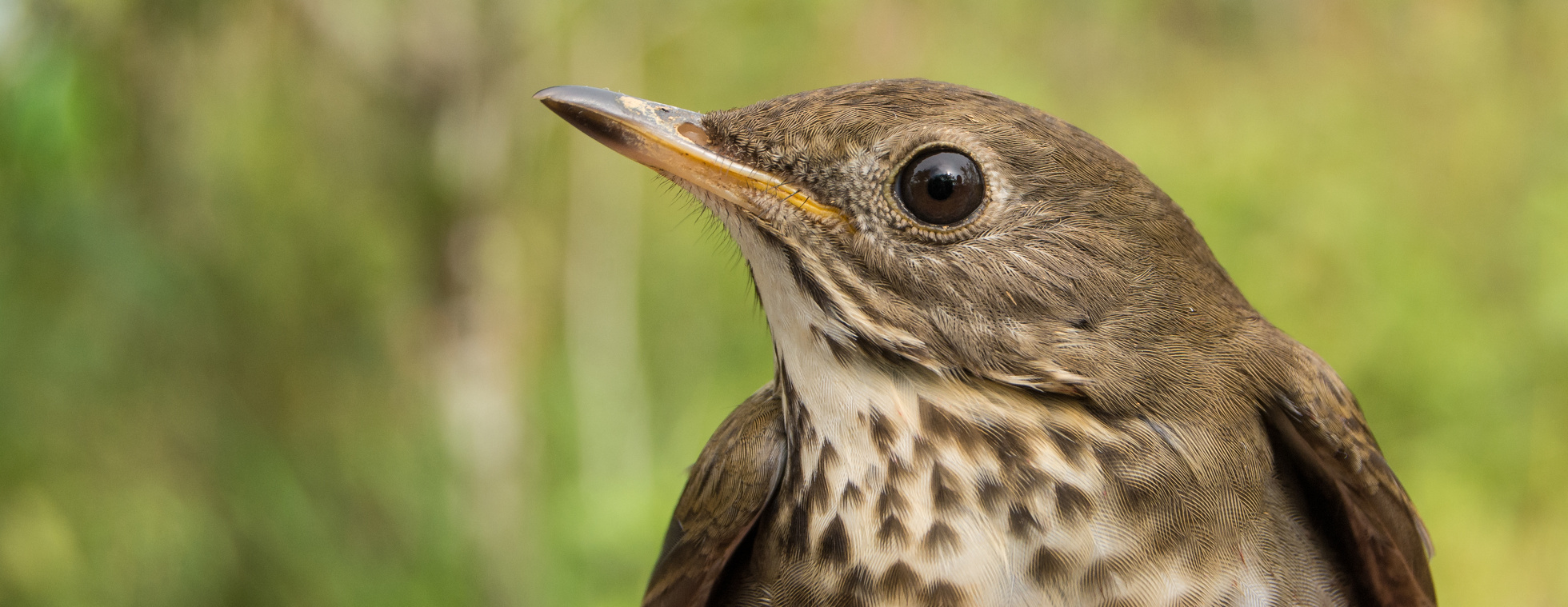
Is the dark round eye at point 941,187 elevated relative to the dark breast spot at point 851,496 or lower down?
elevated

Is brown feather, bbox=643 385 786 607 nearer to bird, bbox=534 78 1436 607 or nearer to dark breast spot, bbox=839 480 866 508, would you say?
bird, bbox=534 78 1436 607

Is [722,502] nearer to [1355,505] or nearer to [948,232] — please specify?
[948,232]

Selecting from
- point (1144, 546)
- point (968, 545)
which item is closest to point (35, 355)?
point (968, 545)

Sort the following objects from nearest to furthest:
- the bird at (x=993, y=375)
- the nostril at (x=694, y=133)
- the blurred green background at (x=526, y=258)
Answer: the bird at (x=993, y=375), the nostril at (x=694, y=133), the blurred green background at (x=526, y=258)

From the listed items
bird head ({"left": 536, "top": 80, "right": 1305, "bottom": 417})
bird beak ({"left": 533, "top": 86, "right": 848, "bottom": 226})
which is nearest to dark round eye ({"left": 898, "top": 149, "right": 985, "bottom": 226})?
bird head ({"left": 536, "top": 80, "right": 1305, "bottom": 417})

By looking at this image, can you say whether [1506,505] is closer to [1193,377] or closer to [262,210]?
[1193,377]

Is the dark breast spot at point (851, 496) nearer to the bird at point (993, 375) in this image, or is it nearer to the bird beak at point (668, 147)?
the bird at point (993, 375)

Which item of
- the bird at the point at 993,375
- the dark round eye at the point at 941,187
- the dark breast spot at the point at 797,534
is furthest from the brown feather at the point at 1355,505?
the dark breast spot at the point at 797,534

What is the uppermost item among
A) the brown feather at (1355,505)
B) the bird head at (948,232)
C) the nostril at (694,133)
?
the nostril at (694,133)

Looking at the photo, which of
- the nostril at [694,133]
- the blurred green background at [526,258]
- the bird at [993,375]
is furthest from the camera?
the blurred green background at [526,258]
